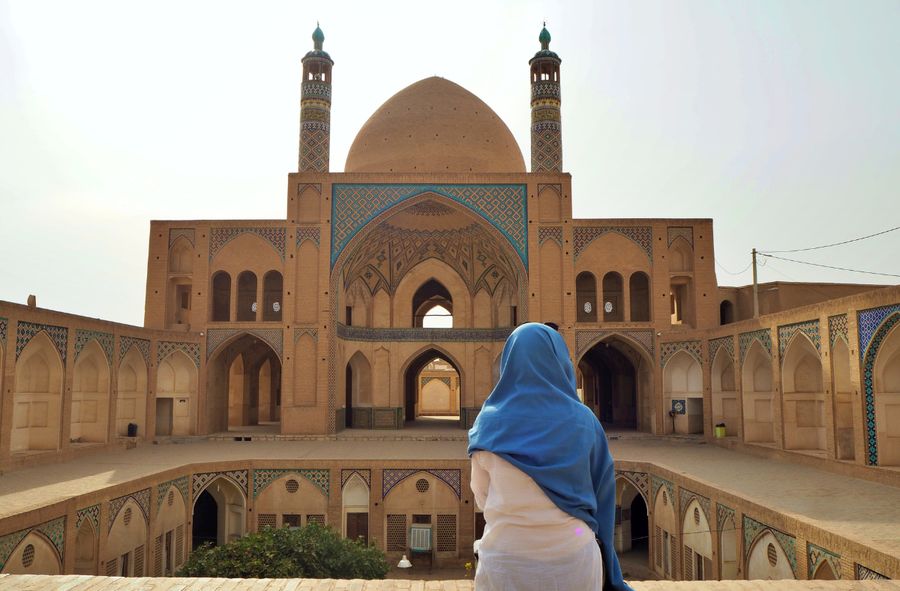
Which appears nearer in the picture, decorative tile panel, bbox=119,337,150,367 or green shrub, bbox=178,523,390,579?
green shrub, bbox=178,523,390,579

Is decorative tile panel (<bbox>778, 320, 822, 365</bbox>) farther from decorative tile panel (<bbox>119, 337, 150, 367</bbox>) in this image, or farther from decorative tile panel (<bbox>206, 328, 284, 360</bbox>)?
decorative tile panel (<bbox>119, 337, 150, 367</bbox>)

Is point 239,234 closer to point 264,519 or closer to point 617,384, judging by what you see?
point 264,519

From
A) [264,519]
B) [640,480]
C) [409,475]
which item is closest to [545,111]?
[640,480]

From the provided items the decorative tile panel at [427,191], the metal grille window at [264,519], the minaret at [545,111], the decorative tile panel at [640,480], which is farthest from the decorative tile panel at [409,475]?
the minaret at [545,111]

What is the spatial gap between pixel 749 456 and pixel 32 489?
10.0 meters

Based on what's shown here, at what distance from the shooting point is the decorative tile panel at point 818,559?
5.60 meters

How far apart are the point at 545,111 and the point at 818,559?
13.3 m

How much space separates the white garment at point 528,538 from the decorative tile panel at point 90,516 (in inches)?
273

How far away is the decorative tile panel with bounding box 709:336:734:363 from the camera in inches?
515

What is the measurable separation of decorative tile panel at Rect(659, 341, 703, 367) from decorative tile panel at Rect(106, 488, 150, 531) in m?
10.2

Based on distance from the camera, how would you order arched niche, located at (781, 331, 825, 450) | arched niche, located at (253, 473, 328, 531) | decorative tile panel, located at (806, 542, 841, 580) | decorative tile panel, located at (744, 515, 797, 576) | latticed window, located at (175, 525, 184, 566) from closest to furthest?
decorative tile panel, located at (806, 542, 841, 580)
decorative tile panel, located at (744, 515, 797, 576)
latticed window, located at (175, 525, 184, 566)
arched niche, located at (781, 331, 825, 450)
arched niche, located at (253, 473, 328, 531)

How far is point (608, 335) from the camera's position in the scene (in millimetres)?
15602

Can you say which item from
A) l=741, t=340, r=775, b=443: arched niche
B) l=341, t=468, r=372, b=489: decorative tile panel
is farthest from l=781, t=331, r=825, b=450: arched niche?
l=341, t=468, r=372, b=489: decorative tile panel

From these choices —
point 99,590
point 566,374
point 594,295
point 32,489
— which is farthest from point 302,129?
point 566,374
